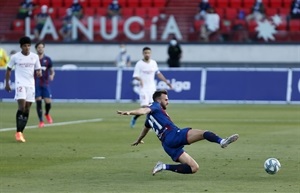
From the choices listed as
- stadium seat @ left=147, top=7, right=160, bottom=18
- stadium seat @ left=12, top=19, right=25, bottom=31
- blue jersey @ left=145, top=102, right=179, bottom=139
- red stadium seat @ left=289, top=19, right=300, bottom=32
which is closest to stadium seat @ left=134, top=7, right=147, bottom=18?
stadium seat @ left=147, top=7, right=160, bottom=18

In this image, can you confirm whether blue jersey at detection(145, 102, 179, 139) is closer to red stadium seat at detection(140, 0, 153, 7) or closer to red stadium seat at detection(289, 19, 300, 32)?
red stadium seat at detection(289, 19, 300, 32)

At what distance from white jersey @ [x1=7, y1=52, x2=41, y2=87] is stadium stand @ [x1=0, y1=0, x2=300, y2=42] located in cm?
2178

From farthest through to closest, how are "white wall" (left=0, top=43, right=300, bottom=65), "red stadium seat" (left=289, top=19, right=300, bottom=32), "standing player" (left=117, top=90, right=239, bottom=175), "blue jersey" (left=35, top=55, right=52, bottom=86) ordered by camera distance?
"white wall" (left=0, top=43, right=300, bottom=65) < "red stadium seat" (left=289, top=19, right=300, bottom=32) < "blue jersey" (left=35, top=55, right=52, bottom=86) < "standing player" (left=117, top=90, right=239, bottom=175)

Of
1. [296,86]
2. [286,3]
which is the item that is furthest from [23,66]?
[286,3]

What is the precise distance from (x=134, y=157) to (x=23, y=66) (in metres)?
4.72

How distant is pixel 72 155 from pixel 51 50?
89.4 feet

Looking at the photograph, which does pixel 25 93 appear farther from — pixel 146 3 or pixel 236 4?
pixel 146 3

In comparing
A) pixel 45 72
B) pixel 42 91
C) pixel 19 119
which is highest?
pixel 45 72

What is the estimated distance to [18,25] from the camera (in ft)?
149

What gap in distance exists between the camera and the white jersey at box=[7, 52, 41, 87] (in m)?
22.1

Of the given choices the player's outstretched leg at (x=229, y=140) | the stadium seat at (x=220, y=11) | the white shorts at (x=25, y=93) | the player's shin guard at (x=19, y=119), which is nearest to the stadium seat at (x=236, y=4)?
the stadium seat at (x=220, y=11)

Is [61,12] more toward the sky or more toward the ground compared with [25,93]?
more toward the sky

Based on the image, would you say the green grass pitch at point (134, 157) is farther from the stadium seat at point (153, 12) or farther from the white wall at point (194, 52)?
the stadium seat at point (153, 12)

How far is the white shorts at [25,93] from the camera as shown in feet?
71.9
